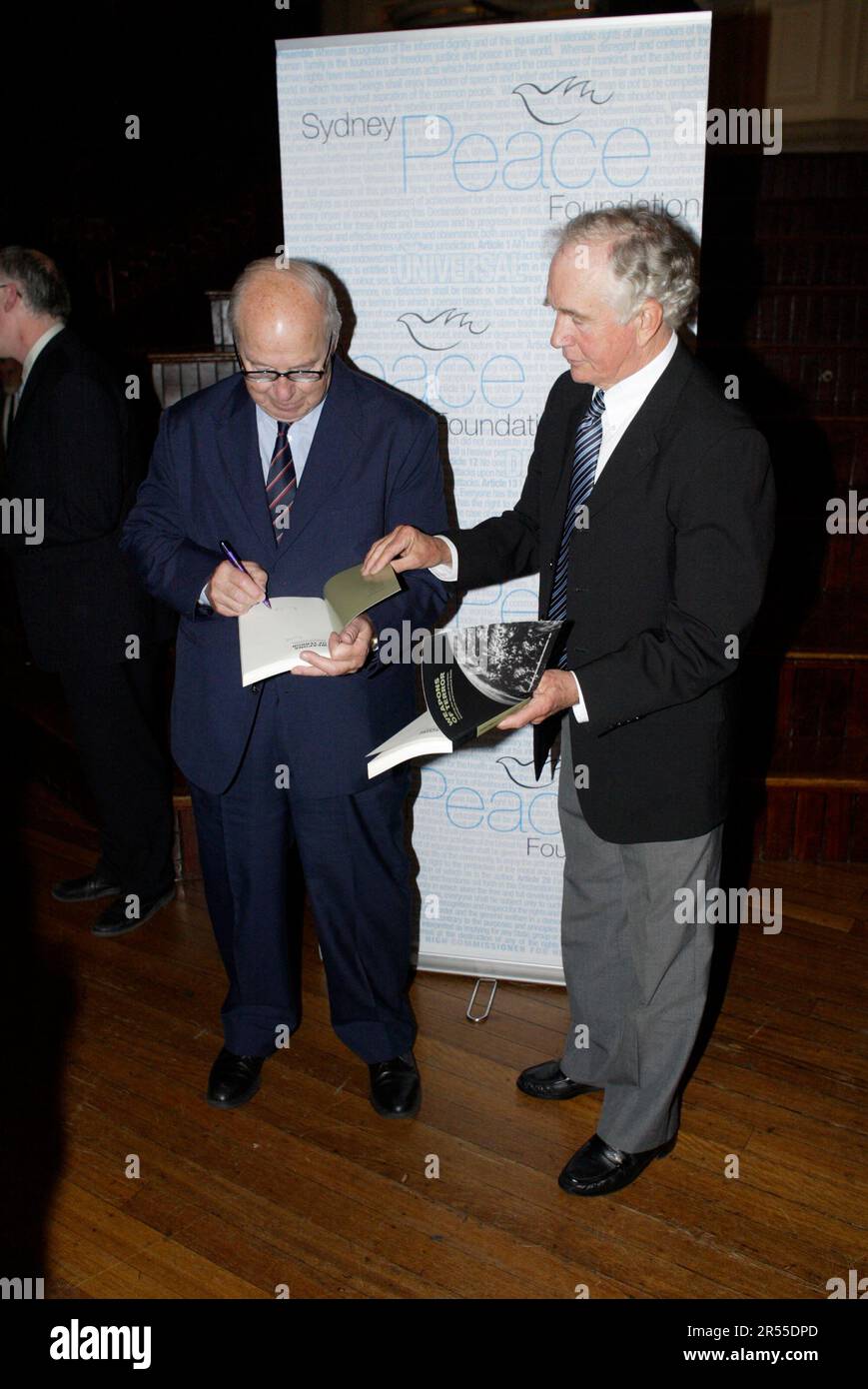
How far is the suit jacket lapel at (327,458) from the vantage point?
6.56ft

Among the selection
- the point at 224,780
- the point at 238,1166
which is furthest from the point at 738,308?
the point at 238,1166

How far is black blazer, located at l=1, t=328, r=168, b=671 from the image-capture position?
9.00ft

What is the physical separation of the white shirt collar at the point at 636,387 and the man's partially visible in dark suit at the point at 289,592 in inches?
16.8

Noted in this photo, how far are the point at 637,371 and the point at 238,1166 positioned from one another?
5.72 ft

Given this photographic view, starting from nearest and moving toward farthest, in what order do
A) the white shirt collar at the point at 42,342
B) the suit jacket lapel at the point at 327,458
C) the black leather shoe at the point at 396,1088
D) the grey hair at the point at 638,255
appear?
1. the grey hair at the point at 638,255
2. the suit jacket lapel at the point at 327,458
3. the black leather shoe at the point at 396,1088
4. the white shirt collar at the point at 42,342

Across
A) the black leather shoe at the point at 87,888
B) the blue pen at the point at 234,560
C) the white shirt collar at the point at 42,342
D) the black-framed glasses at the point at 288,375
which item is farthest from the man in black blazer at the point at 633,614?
the black leather shoe at the point at 87,888

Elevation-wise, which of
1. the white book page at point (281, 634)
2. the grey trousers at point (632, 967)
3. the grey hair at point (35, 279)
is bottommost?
the grey trousers at point (632, 967)

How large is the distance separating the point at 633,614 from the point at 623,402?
355 millimetres

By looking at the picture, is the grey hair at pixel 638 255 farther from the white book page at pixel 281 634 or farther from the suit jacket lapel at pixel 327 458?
the white book page at pixel 281 634

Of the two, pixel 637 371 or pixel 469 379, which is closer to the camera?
pixel 637 371

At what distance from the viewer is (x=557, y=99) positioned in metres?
2.21

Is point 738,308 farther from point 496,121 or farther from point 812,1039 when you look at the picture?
point 812,1039

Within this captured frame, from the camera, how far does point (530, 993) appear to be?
2787 millimetres

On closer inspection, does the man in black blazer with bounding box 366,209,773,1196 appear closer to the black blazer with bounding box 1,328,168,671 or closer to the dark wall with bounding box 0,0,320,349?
the black blazer with bounding box 1,328,168,671
